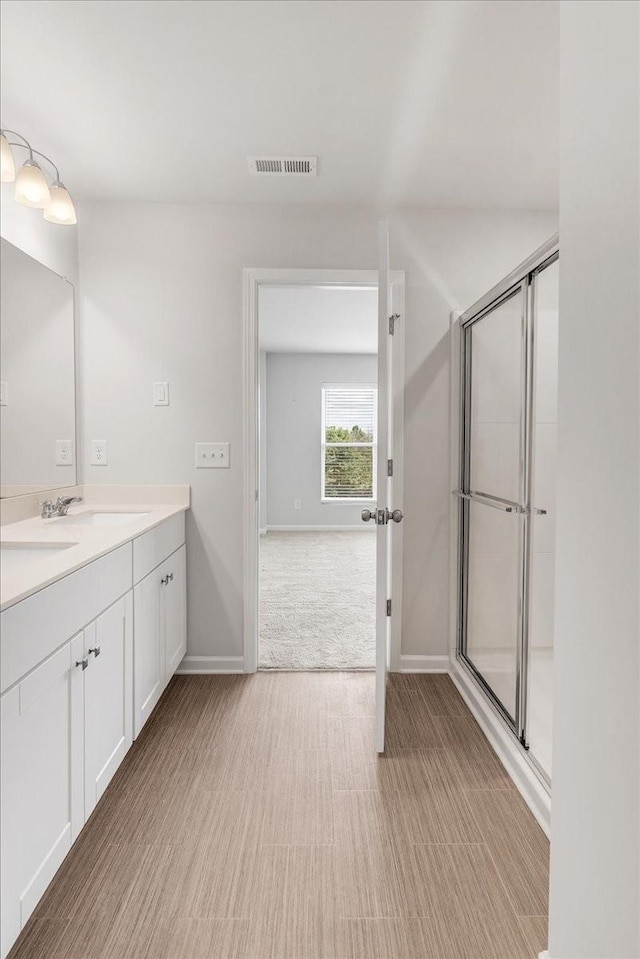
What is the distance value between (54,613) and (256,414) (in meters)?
1.78

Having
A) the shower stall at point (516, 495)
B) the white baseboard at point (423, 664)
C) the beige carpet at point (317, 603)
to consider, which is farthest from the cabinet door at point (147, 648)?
the shower stall at point (516, 495)

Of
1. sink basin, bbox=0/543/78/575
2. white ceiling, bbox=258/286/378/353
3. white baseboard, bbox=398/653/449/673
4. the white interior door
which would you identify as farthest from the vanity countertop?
white ceiling, bbox=258/286/378/353

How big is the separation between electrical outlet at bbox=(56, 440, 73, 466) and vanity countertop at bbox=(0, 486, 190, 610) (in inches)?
6.1

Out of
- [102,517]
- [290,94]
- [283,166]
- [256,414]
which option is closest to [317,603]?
[256,414]

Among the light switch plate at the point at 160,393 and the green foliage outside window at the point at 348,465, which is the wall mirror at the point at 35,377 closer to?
the light switch plate at the point at 160,393

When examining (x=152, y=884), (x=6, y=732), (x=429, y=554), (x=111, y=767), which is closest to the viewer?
(x=6, y=732)

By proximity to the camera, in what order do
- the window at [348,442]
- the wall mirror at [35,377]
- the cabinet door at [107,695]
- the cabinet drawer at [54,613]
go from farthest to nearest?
the window at [348,442], the wall mirror at [35,377], the cabinet door at [107,695], the cabinet drawer at [54,613]

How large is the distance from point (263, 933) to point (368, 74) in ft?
8.21

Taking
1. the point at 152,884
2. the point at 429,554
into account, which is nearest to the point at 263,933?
the point at 152,884

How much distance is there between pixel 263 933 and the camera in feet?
4.75

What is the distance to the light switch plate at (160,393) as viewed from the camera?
3053mm

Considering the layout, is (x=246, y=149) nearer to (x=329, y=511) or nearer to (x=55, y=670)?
(x=55, y=670)

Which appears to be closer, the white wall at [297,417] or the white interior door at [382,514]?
the white interior door at [382,514]

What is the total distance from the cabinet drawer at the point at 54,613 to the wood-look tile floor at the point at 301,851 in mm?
676
